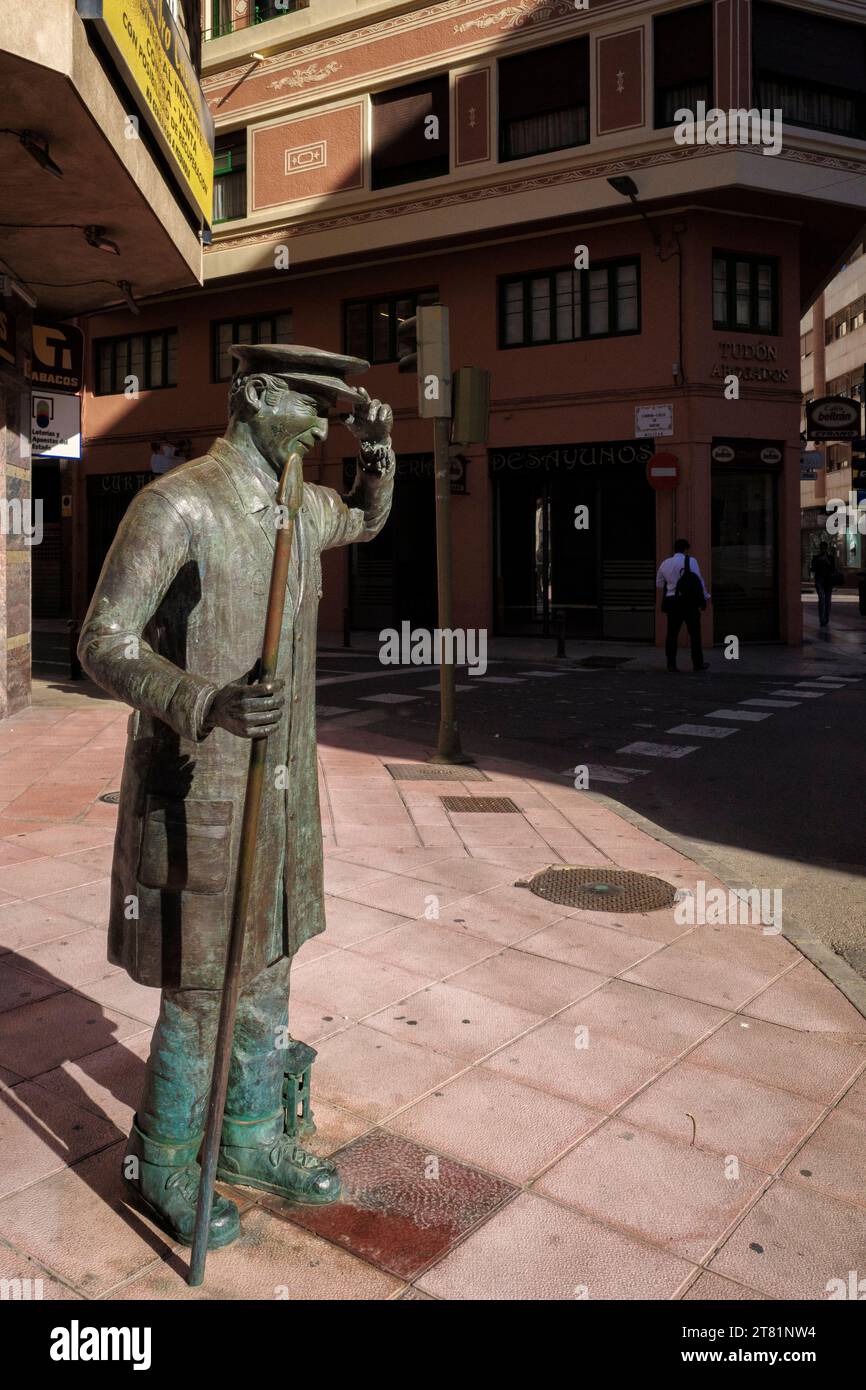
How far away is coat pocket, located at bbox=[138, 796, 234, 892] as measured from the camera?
2.63 m

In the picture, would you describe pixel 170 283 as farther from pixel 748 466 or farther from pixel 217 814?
pixel 748 466

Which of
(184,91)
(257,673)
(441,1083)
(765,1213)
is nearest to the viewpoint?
(257,673)

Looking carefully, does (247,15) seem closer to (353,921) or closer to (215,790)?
(353,921)

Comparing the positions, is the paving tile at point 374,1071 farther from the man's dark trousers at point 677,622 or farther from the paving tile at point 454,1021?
the man's dark trousers at point 677,622

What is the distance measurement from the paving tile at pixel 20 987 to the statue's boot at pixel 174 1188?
1.51 m

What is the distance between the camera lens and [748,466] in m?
19.8

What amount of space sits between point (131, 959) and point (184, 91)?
9704mm

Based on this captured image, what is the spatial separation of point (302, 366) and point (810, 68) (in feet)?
65.7

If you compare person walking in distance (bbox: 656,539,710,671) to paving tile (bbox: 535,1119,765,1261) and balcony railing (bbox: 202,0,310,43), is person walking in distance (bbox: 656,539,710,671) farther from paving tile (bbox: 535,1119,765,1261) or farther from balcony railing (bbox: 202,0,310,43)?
balcony railing (bbox: 202,0,310,43)

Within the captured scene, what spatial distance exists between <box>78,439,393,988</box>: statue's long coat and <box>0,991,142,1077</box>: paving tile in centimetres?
114

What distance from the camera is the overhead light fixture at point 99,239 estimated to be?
9.40 metres

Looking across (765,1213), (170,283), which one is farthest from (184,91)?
(765,1213)

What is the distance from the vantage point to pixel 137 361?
84.5 feet

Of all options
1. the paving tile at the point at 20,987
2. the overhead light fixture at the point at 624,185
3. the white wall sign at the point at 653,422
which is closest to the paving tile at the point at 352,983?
the paving tile at the point at 20,987
